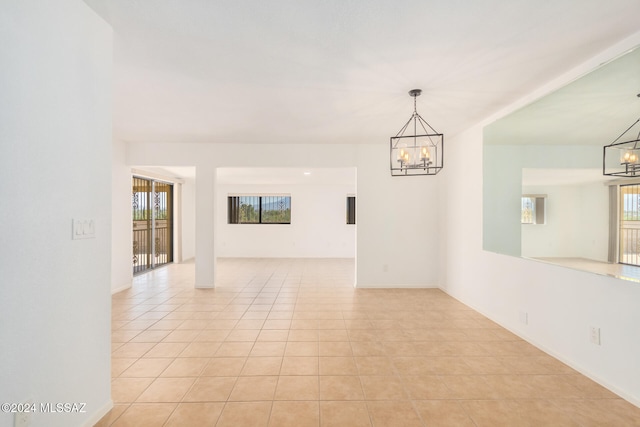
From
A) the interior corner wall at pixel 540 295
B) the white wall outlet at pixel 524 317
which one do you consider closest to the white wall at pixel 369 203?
the interior corner wall at pixel 540 295

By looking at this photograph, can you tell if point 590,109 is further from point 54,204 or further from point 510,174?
point 54,204

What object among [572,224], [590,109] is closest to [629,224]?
[572,224]

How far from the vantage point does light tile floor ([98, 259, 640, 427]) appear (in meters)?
1.89

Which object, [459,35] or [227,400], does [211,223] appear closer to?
[227,400]

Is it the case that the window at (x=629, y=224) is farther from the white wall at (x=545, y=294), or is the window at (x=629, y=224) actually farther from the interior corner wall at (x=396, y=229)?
the interior corner wall at (x=396, y=229)

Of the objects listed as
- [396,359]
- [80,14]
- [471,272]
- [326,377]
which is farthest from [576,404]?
[80,14]

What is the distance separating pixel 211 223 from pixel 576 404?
4.94 meters

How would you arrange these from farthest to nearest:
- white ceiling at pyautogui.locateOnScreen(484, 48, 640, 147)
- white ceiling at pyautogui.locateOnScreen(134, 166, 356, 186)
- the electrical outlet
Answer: white ceiling at pyautogui.locateOnScreen(134, 166, 356, 186) → white ceiling at pyautogui.locateOnScreen(484, 48, 640, 147) → the electrical outlet

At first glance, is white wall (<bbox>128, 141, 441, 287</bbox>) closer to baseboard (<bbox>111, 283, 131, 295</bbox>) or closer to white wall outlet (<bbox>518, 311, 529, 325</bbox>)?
baseboard (<bbox>111, 283, 131, 295</bbox>)

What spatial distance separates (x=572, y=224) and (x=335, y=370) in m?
2.33

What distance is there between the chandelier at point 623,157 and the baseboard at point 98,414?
3.83 m

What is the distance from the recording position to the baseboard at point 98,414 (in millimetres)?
1743

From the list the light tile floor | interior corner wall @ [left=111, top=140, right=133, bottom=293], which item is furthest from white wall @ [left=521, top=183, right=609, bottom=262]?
interior corner wall @ [left=111, top=140, right=133, bottom=293]

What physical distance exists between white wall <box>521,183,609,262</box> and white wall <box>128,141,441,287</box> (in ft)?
7.29
